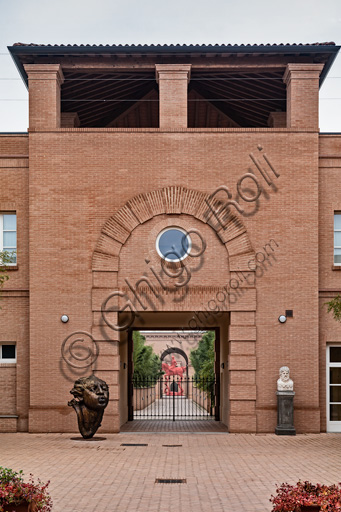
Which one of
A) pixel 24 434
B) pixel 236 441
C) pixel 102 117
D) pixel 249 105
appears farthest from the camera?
pixel 102 117

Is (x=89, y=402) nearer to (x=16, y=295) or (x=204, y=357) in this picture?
(x=16, y=295)

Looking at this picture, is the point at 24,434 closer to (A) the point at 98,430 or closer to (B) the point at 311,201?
(A) the point at 98,430

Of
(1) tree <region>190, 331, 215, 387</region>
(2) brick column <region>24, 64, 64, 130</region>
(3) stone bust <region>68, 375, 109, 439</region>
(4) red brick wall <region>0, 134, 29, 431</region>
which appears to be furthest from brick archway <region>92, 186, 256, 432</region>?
(1) tree <region>190, 331, 215, 387</region>

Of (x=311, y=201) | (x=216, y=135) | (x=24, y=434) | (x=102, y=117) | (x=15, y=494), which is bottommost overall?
(x=24, y=434)

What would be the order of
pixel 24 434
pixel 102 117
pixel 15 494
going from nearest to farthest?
pixel 15 494
pixel 24 434
pixel 102 117

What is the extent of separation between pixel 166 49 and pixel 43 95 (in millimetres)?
3750

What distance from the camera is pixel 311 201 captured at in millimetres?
21703

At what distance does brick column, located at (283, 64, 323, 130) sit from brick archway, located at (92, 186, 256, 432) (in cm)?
340

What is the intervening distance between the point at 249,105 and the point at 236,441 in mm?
12458

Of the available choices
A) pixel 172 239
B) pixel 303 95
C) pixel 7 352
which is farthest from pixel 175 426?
pixel 303 95

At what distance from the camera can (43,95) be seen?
22125 millimetres

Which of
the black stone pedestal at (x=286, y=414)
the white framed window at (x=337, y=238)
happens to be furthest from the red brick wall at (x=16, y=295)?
the white framed window at (x=337, y=238)

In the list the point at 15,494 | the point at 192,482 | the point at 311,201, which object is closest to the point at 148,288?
the point at 311,201

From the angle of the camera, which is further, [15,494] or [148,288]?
[148,288]
